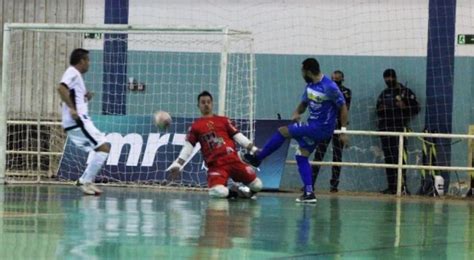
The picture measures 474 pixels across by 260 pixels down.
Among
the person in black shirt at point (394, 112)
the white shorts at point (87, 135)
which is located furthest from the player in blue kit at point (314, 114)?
the person in black shirt at point (394, 112)

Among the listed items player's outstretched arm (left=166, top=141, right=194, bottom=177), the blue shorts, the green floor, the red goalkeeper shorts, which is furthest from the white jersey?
the blue shorts

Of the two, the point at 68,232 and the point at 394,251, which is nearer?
the point at 394,251

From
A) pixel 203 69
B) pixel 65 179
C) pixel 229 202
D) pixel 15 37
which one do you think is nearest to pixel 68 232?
pixel 229 202

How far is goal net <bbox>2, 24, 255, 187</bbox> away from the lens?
19.5m

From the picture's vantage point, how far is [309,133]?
602 inches

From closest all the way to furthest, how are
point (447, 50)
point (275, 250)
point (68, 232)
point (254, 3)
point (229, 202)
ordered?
point (275, 250) < point (68, 232) < point (229, 202) < point (447, 50) < point (254, 3)

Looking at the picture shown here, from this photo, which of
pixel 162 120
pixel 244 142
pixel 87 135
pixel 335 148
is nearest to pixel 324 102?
pixel 244 142

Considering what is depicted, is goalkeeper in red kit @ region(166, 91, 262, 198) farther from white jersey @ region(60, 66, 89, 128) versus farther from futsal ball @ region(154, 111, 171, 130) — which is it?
futsal ball @ region(154, 111, 171, 130)

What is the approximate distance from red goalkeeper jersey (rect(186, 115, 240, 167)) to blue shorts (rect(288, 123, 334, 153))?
3.37 ft

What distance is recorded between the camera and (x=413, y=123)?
72.4 ft

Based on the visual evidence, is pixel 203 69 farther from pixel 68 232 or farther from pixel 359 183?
pixel 68 232

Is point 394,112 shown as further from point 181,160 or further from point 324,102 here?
point 181,160

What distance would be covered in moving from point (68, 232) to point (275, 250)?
2.09 metres

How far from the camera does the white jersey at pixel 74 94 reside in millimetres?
15500
